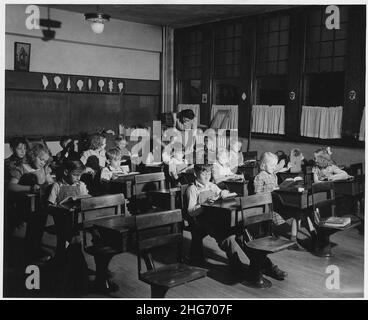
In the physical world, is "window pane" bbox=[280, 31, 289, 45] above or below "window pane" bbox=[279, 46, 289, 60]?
above

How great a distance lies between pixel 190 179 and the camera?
641 centimetres

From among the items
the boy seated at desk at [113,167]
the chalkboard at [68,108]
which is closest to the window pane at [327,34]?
the chalkboard at [68,108]

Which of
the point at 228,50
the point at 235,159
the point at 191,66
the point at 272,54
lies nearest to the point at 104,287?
the point at 235,159

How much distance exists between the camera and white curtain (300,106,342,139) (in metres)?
8.73

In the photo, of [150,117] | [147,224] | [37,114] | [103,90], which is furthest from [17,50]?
[147,224]

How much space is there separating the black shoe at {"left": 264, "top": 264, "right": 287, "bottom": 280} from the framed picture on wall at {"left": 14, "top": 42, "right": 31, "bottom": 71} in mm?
7218

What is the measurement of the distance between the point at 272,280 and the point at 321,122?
5308mm

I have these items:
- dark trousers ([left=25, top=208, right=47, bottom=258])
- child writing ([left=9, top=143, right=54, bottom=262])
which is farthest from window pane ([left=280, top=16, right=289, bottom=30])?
dark trousers ([left=25, top=208, right=47, bottom=258])

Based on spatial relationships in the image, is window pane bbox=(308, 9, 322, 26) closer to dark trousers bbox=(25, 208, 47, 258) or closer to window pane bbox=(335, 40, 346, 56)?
window pane bbox=(335, 40, 346, 56)

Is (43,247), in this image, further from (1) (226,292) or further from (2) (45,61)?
(2) (45,61)

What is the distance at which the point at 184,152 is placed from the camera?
7742 mm

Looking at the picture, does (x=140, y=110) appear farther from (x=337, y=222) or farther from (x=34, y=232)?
(x=337, y=222)

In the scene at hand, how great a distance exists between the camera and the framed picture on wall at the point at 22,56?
9414 millimetres
